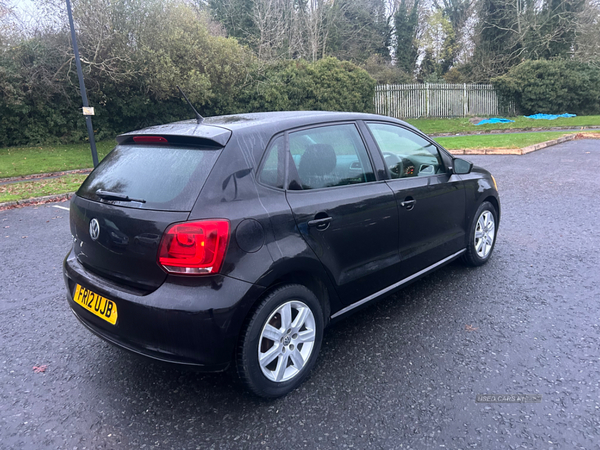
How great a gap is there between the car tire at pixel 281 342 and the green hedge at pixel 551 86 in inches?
1190

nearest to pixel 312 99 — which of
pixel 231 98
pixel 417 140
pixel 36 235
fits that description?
pixel 231 98

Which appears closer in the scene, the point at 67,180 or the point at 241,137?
the point at 241,137

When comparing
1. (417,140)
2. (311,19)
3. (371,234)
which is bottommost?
(371,234)

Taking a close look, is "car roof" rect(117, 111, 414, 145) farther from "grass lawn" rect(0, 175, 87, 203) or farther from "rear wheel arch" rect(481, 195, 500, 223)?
"grass lawn" rect(0, 175, 87, 203)

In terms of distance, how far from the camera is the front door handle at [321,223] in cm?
270

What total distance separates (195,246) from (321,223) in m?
0.83

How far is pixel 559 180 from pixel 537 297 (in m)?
6.08

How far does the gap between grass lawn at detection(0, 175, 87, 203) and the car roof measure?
8046mm

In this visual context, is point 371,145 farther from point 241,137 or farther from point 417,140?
point 241,137

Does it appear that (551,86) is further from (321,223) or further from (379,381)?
(379,381)

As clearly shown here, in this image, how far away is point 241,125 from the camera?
110 inches

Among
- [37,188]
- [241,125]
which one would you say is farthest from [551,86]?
[241,125]

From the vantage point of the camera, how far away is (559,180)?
8.82m

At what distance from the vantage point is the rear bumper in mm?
2277
